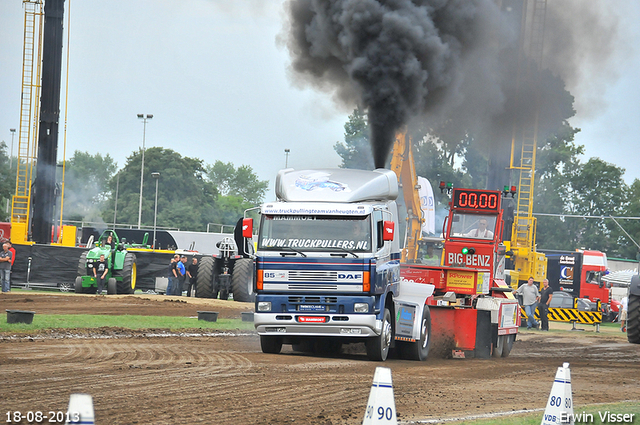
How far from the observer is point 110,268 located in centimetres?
2980

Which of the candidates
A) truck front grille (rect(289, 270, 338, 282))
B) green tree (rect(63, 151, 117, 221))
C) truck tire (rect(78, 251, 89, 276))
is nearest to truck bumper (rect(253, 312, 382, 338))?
truck front grille (rect(289, 270, 338, 282))

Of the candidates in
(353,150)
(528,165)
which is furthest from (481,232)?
(353,150)

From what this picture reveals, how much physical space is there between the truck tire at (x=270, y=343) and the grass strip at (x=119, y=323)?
4.48 metres

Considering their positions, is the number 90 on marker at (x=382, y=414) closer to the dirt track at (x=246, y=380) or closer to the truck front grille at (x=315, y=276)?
the dirt track at (x=246, y=380)

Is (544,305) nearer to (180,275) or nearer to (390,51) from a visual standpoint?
(390,51)

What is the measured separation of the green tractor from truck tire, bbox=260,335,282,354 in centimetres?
1632

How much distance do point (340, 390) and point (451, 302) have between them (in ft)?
21.8

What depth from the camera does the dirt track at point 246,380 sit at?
812 cm

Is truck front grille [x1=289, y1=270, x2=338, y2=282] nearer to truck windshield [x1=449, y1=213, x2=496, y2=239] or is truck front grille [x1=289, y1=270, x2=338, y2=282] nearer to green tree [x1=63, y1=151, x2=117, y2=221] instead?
truck windshield [x1=449, y1=213, x2=496, y2=239]

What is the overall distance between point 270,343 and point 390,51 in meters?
9.72

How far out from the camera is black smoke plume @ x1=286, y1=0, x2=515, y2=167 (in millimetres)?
21016

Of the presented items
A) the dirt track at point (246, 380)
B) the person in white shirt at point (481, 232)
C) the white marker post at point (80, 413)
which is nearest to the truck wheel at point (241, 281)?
the person in white shirt at point (481, 232)

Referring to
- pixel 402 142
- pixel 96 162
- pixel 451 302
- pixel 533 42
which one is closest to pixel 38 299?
pixel 402 142
